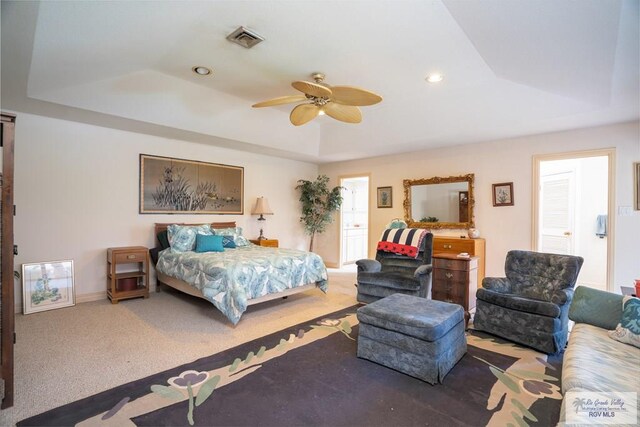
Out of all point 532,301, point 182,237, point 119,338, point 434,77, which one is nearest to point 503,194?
point 434,77

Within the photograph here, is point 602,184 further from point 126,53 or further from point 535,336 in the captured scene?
point 126,53

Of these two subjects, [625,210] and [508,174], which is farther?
[508,174]

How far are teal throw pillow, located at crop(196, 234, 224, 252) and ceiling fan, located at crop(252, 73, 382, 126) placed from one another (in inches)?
83.9

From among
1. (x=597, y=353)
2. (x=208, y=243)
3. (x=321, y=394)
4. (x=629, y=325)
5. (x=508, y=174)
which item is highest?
(x=508, y=174)

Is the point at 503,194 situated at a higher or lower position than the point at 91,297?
higher

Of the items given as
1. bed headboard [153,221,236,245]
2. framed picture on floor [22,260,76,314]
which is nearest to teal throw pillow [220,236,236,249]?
bed headboard [153,221,236,245]

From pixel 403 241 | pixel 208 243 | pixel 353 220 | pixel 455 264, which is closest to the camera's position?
pixel 455 264

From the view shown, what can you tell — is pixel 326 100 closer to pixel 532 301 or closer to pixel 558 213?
pixel 532 301

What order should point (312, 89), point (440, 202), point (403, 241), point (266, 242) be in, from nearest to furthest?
point (312, 89) < point (403, 241) < point (440, 202) < point (266, 242)

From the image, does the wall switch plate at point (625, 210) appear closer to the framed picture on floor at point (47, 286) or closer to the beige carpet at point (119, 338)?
the beige carpet at point (119, 338)

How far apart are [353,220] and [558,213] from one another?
4.28m

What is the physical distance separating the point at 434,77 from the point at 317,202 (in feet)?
12.5

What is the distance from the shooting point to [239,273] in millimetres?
3439

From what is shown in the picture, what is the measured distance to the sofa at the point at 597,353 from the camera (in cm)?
155
